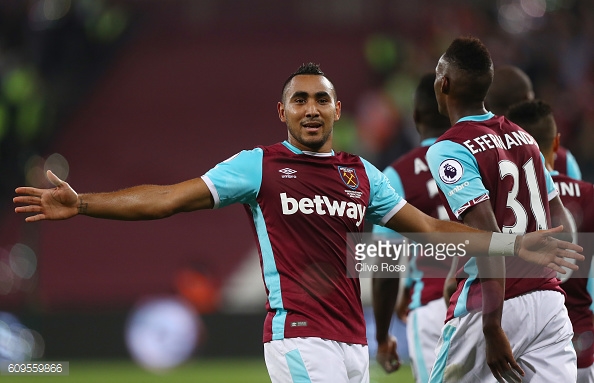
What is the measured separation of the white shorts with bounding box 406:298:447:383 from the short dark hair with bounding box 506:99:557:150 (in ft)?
4.21

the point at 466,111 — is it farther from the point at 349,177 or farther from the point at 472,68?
the point at 349,177

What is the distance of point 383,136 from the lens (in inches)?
615

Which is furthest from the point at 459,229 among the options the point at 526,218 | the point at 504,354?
the point at 504,354

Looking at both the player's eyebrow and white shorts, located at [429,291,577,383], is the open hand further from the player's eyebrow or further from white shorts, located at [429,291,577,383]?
white shorts, located at [429,291,577,383]

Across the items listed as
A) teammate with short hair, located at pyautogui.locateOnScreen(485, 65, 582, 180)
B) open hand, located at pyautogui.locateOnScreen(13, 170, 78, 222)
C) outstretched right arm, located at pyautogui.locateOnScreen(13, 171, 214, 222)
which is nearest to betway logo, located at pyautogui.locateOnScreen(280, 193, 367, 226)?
outstretched right arm, located at pyautogui.locateOnScreen(13, 171, 214, 222)

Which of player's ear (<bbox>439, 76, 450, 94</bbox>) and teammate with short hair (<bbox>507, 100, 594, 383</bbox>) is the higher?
player's ear (<bbox>439, 76, 450, 94</bbox>)

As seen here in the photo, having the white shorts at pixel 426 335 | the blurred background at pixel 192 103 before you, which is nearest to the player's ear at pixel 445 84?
the white shorts at pixel 426 335

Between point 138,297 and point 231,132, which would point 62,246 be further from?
point 231,132

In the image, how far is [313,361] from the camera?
167 inches

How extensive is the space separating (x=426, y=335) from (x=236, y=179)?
2.37 metres

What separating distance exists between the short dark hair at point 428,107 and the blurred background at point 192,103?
6757 mm

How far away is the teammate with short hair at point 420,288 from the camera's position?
241 inches

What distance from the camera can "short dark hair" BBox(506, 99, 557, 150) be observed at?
5.62 metres

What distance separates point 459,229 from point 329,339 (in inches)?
33.6
